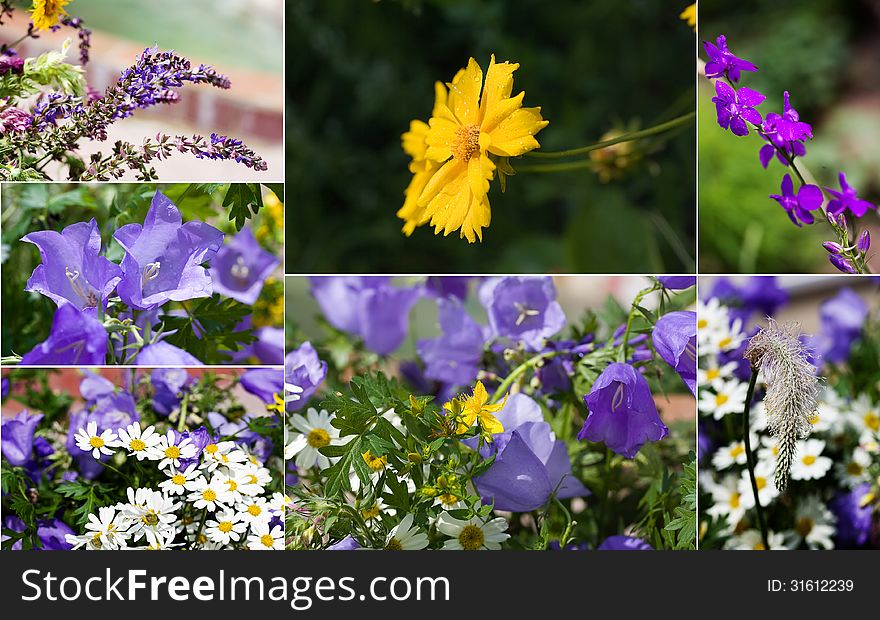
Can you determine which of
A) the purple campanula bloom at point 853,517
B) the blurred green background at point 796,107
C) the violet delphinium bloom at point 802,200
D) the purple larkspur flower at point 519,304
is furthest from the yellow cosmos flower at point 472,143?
the blurred green background at point 796,107

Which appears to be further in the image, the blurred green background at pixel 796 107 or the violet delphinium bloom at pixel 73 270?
the blurred green background at pixel 796 107

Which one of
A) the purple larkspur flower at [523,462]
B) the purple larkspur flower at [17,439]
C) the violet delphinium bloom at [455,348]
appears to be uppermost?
the violet delphinium bloom at [455,348]

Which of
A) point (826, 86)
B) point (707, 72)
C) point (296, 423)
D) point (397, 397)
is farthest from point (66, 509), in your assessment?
point (826, 86)

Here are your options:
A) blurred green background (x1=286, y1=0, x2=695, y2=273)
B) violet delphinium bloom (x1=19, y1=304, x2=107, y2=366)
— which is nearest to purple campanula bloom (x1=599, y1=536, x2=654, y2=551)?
violet delphinium bloom (x1=19, y1=304, x2=107, y2=366)

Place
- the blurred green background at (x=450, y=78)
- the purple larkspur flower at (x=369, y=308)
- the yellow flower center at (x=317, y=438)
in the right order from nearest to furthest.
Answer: the yellow flower center at (x=317, y=438) < the purple larkspur flower at (x=369, y=308) < the blurred green background at (x=450, y=78)

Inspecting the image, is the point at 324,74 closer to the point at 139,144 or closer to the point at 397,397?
the point at 139,144

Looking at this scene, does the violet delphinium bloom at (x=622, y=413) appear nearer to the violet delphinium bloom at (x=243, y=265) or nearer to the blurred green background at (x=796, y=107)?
the violet delphinium bloom at (x=243, y=265)

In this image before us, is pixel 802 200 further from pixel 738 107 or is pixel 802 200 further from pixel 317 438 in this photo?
pixel 317 438
